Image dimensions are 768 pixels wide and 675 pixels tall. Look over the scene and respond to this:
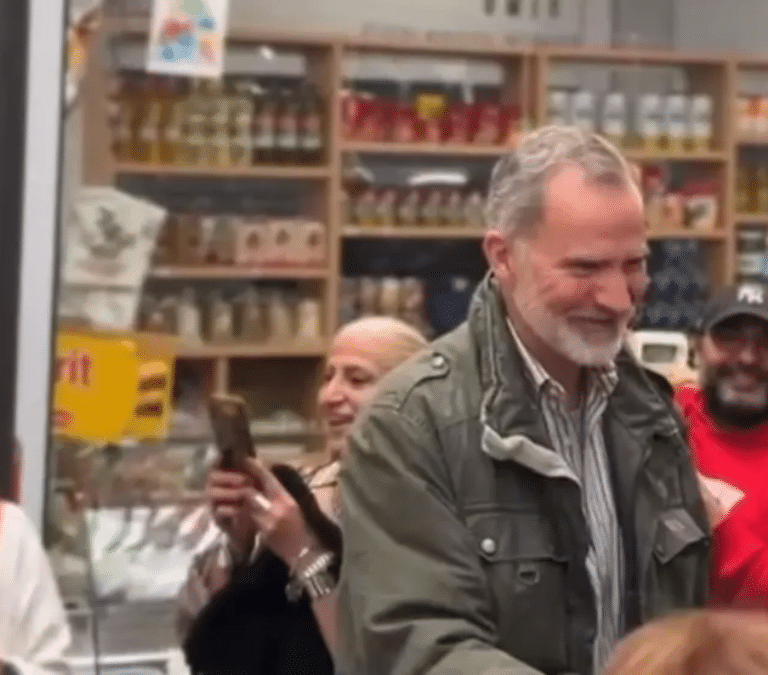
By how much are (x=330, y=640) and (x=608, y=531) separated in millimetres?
710

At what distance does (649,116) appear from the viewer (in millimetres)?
5375

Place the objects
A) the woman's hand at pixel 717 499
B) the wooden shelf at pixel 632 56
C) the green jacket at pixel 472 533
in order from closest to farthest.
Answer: the green jacket at pixel 472 533
the woman's hand at pixel 717 499
the wooden shelf at pixel 632 56

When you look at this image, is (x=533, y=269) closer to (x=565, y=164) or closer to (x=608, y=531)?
(x=565, y=164)

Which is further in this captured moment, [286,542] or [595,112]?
[595,112]

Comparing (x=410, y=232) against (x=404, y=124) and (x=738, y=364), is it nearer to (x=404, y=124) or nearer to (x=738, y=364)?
(x=404, y=124)

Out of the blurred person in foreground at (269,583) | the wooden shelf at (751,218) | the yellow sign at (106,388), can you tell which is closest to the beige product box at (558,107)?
the wooden shelf at (751,218)

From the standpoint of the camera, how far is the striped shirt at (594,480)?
2.37 meters

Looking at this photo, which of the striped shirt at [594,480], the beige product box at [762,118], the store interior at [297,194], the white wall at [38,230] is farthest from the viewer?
the beige product box at [762,118]

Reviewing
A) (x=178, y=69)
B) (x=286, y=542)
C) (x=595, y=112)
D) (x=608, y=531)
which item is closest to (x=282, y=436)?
(x=178, y=69)

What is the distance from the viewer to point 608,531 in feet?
7.89

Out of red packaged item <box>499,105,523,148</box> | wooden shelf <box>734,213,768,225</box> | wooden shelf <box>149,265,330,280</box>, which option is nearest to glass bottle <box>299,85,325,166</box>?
wooden shelf <box>149,265,330,280</box>

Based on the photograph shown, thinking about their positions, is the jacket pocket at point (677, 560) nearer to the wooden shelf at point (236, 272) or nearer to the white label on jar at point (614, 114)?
the wooden shelf at point (236, 272)

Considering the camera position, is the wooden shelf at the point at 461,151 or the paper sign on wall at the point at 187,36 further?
the wooden shelf at the point at 461,151

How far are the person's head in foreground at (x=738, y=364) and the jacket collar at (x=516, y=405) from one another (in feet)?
3.32
